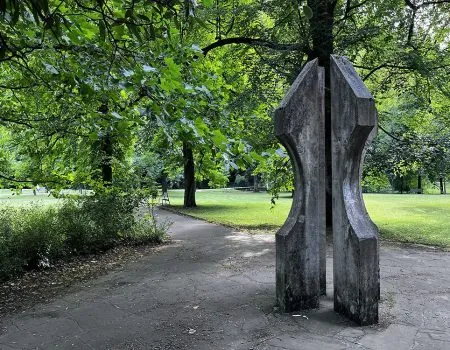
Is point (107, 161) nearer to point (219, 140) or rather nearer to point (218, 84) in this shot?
point (218, 84)

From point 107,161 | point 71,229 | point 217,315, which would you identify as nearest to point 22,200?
point 107,161

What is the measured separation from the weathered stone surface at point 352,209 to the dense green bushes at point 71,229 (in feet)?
19.2

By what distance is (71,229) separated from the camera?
9664mm

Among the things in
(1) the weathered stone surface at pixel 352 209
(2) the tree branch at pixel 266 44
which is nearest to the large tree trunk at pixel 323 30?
(2) the tree branch at pixel 266 44

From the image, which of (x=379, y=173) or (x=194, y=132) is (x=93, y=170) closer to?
(x=194, y=132)

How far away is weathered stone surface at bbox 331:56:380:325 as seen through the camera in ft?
15.4

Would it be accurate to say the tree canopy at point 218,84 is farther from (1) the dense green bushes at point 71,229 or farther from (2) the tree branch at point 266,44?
(1) the dense green bushes at point 71,229

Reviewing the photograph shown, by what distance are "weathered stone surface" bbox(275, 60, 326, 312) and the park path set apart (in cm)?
33

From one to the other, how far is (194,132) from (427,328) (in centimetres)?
329

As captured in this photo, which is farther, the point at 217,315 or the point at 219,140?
the point at 217,315

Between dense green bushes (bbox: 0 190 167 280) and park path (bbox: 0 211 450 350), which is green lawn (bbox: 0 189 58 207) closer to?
dense green bushes (bbox: 0 190 167 280)

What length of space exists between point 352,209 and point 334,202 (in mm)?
287

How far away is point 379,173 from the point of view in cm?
1292

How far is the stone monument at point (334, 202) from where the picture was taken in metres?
4.73
